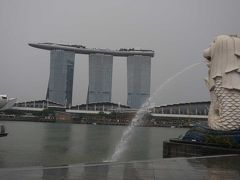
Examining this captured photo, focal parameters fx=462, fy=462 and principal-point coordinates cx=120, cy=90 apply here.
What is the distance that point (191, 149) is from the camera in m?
21.0

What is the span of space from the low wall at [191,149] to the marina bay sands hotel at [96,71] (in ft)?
438

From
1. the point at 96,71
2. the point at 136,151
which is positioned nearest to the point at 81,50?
the point at 96,71

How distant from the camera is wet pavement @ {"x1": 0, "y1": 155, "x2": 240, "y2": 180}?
9.66 meters

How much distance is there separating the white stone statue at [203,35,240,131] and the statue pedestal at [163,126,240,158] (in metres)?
1.11

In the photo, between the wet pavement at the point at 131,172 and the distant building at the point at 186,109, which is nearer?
the wet pavement at the point at 131,172

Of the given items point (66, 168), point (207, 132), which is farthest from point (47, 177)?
point (207, 132)

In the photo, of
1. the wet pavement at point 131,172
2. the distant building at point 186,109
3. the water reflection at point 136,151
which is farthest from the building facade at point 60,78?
the wet pavement at point 131,172

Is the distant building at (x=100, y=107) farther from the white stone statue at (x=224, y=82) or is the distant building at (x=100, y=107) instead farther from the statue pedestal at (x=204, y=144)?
the statue pedestal at (x=204, y=144)

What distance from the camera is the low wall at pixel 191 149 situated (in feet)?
64.1

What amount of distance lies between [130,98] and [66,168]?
145654 mm

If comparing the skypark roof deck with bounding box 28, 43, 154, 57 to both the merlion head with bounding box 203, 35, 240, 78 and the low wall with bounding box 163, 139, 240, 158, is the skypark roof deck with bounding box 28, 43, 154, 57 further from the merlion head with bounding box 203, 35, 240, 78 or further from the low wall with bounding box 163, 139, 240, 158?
the low wall with bounding box 163, 139, 240, 158

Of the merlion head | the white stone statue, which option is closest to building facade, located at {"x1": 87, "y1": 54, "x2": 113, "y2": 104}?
the white stone statue

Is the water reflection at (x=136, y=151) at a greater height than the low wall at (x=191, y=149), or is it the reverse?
the low wall at (x=191, y=149)

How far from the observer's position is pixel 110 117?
438 feet
